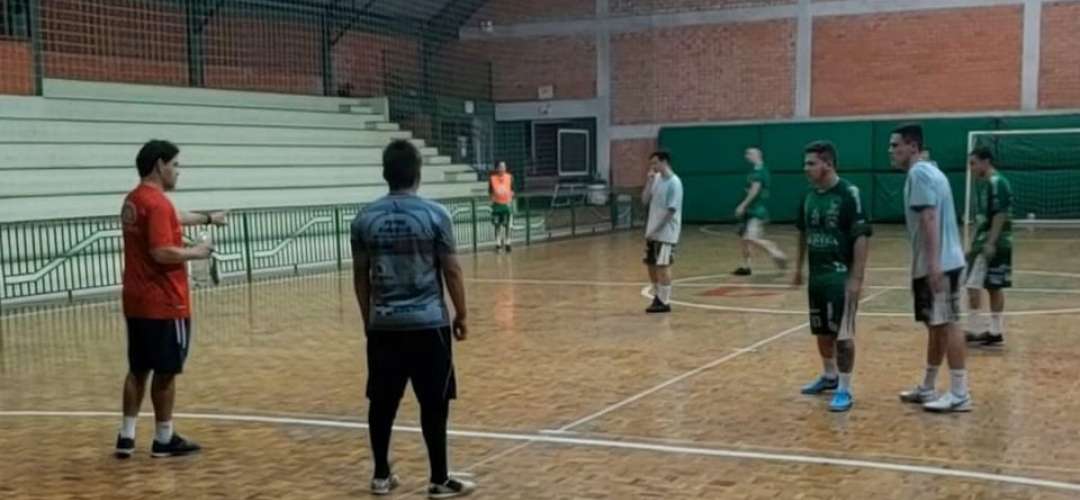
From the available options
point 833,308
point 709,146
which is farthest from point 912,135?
point 709,146

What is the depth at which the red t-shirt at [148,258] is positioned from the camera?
20.5 feet

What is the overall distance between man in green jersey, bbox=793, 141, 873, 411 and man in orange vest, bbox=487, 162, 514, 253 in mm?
14181

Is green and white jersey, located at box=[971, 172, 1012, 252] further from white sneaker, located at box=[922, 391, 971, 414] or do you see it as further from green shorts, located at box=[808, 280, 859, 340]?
green shorts, located at box=[808, 280, 859, 340]

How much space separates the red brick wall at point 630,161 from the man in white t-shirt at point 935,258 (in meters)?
23.2

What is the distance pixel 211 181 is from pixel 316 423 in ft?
46.6

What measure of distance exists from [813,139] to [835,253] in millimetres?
21973

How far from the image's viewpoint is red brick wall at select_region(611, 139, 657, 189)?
3064 centimetres

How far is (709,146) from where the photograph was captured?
29.6 metres

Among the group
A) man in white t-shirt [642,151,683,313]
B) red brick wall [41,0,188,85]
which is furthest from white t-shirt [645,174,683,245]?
red brick wall [41,0,188,85]

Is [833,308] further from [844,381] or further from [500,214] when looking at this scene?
[500,214]

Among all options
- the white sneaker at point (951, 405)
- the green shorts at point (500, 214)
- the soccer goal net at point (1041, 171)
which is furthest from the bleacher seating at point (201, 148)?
the white sneaker at point (951, 405)

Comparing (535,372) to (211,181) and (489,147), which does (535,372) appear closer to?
(211,181)

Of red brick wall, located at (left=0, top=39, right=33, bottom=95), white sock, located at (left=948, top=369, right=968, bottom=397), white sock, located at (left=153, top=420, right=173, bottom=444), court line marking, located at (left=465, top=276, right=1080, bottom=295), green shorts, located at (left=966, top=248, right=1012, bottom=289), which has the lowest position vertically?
court line marking, located at (left=465, top=276, right=1080, bottom=295)

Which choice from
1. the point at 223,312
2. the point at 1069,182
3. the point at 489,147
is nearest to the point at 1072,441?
the point at 223,312
